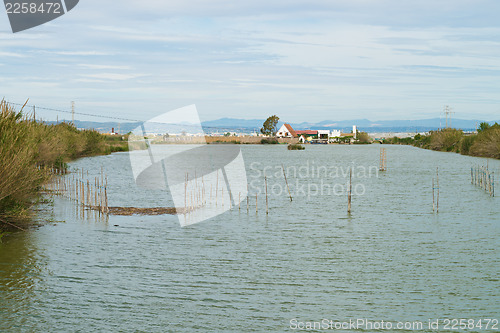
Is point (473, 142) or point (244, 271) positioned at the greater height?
point (473, 142)

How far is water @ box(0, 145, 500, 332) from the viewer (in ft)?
44.9

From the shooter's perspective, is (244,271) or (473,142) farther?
(473,142)

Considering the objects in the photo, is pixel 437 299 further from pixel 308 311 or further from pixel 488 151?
pixel 488 151

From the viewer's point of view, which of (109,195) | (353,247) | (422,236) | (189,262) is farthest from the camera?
(109,195)

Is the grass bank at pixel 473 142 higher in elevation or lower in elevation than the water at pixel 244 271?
higher

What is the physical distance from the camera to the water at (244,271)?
13690 mm

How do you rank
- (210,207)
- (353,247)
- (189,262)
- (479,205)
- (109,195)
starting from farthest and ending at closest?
(109,195)
(479,205)
(210,207)
(353,247)
(189,262)

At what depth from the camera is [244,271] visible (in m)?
18.0

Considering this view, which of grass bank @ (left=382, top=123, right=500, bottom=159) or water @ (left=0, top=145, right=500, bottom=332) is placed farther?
grass bank @ (left=382, top=123, right=500, bottom=159)

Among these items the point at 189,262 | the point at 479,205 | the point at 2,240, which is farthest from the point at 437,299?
the point at 479,205

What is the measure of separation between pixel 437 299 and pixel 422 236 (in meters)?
9.92

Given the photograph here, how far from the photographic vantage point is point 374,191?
4556cm

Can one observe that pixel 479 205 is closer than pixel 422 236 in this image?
No

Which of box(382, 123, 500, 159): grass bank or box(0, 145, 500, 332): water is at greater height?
box(382, 123, 500, 159): grass bank
